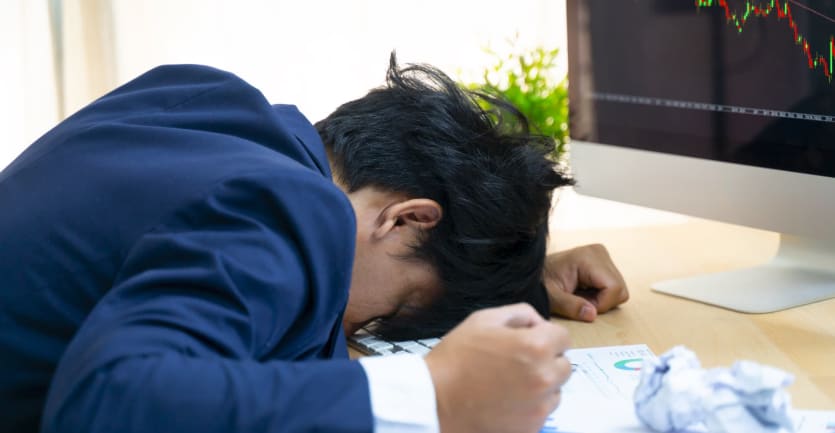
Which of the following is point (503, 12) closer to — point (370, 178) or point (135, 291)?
point (370, 178)

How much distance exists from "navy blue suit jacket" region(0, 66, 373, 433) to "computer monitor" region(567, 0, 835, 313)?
517 millimetres

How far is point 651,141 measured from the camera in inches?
52.9

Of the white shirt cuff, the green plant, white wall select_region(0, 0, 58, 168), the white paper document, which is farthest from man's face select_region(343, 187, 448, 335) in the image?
white wall select_region(0, 0, 58, 168)

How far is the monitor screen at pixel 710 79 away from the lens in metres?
1.11

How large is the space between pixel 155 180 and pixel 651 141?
75cm

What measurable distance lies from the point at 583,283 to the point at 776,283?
224 millimetres

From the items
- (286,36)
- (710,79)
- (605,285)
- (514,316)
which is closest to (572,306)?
(605,285)

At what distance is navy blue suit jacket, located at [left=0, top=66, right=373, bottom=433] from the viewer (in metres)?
0.65

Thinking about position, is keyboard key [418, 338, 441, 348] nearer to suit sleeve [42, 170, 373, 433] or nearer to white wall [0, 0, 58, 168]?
suit sleeve [42, 170, 373, 433]

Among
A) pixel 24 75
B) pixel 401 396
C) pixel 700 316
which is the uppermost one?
pixel 24 75

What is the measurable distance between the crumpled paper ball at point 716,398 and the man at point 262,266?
9 cm

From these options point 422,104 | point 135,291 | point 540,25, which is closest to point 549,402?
point 135,291

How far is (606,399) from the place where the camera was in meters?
0.87

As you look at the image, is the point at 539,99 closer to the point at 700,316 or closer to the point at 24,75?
the point at 700,316
